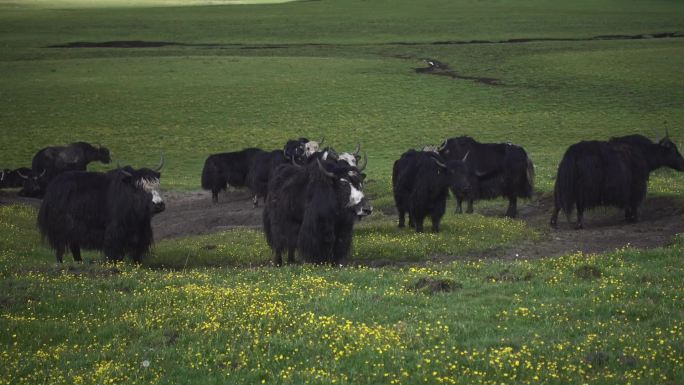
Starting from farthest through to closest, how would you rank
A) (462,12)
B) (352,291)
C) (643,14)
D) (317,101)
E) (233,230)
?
(462,12) → (643,14) → (317,101) → (233,230) → (352,291)

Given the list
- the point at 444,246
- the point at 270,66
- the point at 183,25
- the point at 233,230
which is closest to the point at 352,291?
the point at 444,246

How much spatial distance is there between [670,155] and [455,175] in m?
7.27

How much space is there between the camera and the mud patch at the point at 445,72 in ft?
187

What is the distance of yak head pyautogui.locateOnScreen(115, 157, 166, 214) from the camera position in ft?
49.7

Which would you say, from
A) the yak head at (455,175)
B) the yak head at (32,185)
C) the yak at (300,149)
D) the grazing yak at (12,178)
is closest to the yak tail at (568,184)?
the yak head at (455,175)

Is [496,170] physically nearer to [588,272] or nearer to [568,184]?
[568,184]

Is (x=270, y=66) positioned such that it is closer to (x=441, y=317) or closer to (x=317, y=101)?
(x=317, y=101)

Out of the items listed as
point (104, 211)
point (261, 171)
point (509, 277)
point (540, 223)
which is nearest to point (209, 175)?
point (261, 171)

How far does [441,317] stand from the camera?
9.36 metres

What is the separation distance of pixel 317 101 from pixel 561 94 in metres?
16.3

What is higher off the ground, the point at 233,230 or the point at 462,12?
the point at 462,12

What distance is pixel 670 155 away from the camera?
71.9 feet

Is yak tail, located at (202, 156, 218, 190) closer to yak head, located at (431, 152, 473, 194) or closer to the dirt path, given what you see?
the dirt path

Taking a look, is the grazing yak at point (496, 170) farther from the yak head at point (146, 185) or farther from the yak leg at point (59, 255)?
the yak leg at point (59, 255)
